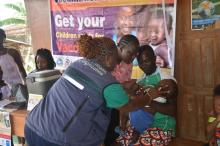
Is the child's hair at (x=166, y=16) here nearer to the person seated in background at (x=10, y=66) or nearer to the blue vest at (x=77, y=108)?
the blue vest at (x=77, y=108)

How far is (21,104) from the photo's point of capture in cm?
337

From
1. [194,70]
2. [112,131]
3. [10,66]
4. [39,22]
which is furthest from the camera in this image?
[39,22]

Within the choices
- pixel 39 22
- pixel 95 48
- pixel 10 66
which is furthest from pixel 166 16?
pixel 10 66

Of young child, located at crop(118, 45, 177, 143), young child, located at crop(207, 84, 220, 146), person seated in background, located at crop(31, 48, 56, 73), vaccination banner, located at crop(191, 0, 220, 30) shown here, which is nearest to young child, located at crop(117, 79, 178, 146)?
young child, located at crop(118, 45, 177, 143)

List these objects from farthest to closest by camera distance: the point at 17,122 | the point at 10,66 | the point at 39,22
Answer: the point at 39,22 → the point at 10,66 → the point at 17,122

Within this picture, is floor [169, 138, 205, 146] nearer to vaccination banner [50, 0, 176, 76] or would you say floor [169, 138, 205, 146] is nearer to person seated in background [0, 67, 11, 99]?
vaccination banner [50, 0, 176, 76]

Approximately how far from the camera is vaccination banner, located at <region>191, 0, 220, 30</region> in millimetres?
3053

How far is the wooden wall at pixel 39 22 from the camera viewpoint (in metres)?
4.46

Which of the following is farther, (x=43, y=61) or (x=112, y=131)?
(x=43, y=61)

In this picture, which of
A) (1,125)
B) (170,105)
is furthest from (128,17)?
(1,125)

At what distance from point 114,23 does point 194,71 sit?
3.64 ft

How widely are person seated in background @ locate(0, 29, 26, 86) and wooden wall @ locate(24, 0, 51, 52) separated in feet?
1.21

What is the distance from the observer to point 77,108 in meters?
1.97

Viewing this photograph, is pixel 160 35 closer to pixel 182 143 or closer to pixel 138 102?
pixel 182 143
